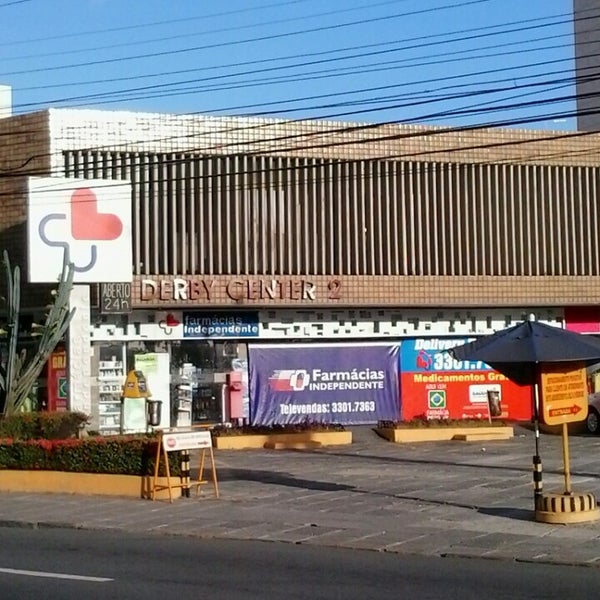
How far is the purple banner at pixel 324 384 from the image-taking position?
31906 millimetres

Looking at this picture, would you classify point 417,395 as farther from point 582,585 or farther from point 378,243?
point 582,585

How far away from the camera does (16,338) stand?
26.2m

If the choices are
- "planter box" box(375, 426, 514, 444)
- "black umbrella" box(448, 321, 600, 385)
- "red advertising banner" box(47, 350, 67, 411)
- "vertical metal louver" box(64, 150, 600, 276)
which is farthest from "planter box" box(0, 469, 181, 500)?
"planter box" box(375, 426, 514, 444)

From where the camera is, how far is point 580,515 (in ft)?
50.4

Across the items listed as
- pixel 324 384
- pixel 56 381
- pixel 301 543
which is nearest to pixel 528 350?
pixel 301 543

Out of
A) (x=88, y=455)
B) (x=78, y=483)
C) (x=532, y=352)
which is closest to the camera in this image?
(x=532, y=352)

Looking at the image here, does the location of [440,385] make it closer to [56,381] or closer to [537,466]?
[56,381]

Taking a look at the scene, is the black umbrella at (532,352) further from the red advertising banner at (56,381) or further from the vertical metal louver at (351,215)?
the red advertising banner at (56,381)

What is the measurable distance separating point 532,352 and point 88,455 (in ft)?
26.6

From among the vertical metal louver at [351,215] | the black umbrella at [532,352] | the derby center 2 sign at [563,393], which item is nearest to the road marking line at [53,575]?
the black umbrella at [532,352]

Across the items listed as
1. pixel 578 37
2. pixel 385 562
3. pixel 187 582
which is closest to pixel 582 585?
pixel 385 562

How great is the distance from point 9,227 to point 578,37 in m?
39.3

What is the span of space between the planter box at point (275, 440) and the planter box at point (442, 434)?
1615 millimetres

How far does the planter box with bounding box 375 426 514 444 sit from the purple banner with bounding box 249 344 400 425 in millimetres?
3883
